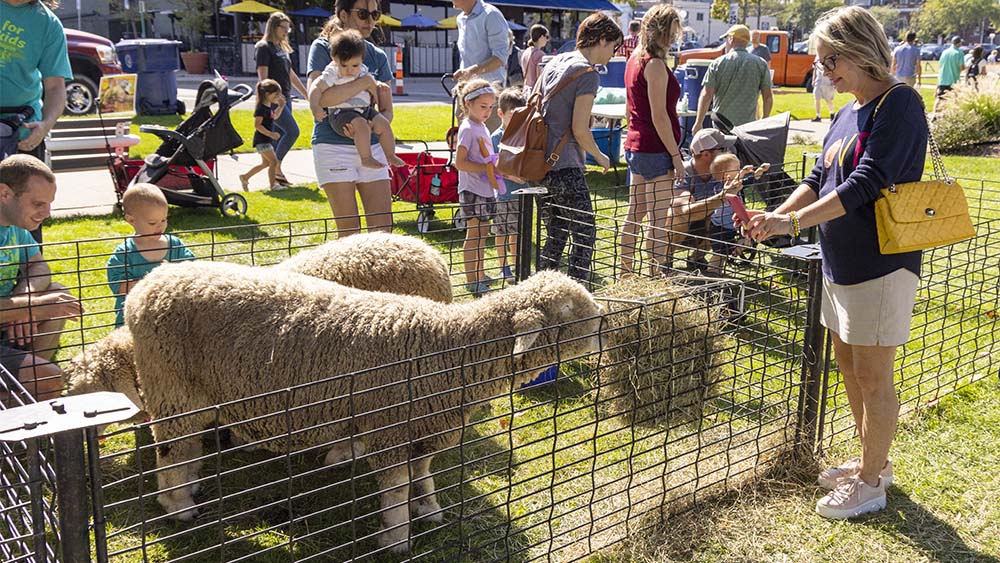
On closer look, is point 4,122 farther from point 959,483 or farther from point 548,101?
point 959,483

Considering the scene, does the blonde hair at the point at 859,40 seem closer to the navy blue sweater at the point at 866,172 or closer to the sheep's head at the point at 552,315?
the navy blue sweater at the point at 866,172

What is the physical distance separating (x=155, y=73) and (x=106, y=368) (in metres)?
14.9

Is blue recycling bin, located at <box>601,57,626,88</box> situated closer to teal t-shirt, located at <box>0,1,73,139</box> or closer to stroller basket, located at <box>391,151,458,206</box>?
stroller basket, located at <box>391,151,458,206</box>

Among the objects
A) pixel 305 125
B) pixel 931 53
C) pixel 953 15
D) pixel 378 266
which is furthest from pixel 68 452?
pixel 953 15

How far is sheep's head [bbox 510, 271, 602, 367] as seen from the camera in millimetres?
3391

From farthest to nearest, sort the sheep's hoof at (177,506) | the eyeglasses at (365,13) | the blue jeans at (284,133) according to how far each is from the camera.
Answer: the blue jeans at (284,133), the eyeglasses at (365,13), the sheep's hoof at (177,506)

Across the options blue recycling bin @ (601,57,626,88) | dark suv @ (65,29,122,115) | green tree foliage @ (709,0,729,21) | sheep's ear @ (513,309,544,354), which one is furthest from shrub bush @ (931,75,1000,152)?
green tree foliage @ (709,0,729,21)

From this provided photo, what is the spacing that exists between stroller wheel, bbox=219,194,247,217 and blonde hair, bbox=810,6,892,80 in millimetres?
6835

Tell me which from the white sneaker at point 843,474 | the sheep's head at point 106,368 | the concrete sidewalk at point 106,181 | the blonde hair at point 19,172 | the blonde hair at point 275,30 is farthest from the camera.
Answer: the blonde hair at point 275,30

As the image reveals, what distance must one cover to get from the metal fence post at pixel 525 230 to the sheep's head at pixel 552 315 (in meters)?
1.44

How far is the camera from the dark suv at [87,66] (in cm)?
1594

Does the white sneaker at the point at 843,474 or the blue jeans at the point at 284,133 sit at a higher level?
the blue jeans at the point at 284,133

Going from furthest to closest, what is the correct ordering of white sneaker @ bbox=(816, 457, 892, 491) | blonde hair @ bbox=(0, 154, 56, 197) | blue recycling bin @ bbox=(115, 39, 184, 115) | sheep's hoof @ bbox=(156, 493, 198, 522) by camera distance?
blue recycling bin @ bbox=(115, 39, 184, 115), blonde hair @ bbox=(0, 154, 56, 197), white sneaker @ bbox=(816, 457, 892, 491), sheep's hoof @ bbox=(156, 493, 198, 522)

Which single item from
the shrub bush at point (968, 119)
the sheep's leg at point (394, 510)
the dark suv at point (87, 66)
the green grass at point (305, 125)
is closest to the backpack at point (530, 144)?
the sheep's leg at point (394, 510)
